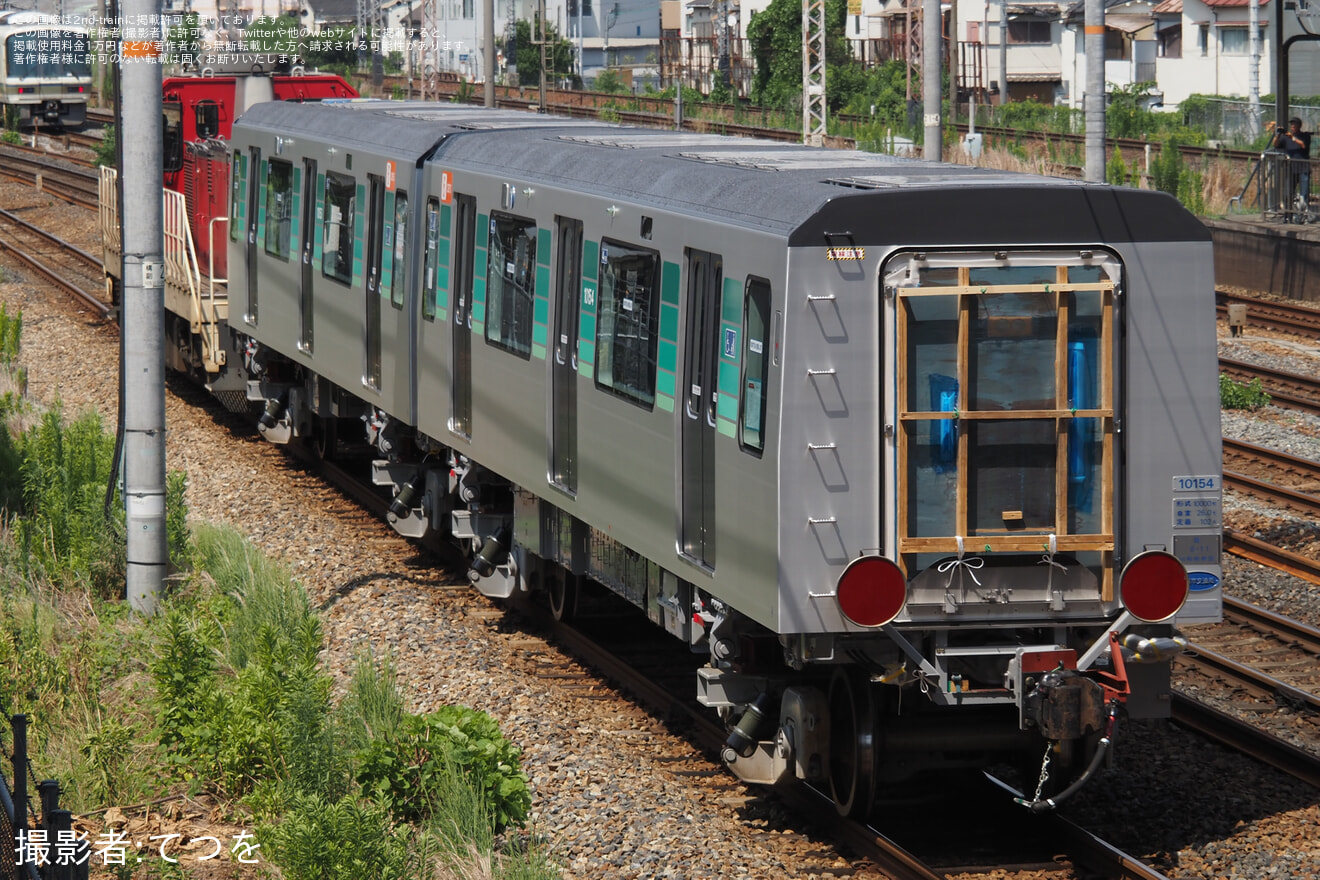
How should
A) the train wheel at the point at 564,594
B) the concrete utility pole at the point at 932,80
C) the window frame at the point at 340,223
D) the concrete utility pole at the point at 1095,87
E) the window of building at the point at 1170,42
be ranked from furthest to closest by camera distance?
1. the window of building at the point at 1170,42
2. the concrete utility pole at the point at 932,80
3. the concrete utility pole at the point at 1095,87
4. the window frame at the point at 340,223
5. the train wheel at the point at 564,594

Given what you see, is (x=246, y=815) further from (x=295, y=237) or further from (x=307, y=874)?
(x=295, y=237)

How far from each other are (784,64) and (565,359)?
5579 cm

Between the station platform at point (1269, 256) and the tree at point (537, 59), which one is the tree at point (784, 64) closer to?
the tree at point (537, 59)

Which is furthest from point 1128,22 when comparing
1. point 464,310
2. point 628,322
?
point 628,322

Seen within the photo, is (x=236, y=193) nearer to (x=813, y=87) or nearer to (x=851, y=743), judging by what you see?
(x=851, y=743)

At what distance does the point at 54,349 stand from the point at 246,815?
53.5 feet

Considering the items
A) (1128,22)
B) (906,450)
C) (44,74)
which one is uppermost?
(1128,22)

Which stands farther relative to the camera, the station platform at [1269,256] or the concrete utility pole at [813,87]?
the concrete utility pole at [813,87]

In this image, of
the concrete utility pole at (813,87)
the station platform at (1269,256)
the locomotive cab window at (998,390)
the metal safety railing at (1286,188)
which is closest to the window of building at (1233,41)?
the concrete utility pole at (813,87)

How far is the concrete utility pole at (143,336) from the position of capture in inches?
461

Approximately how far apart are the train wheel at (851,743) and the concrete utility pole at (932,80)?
11932 mm

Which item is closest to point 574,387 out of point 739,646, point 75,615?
point 739,646

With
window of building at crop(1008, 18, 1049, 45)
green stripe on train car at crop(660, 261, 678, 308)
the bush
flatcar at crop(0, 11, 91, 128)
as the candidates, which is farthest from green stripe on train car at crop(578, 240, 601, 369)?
window of building at crop(1008, 18, 1049, 45)

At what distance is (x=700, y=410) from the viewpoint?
8789 millimetres
